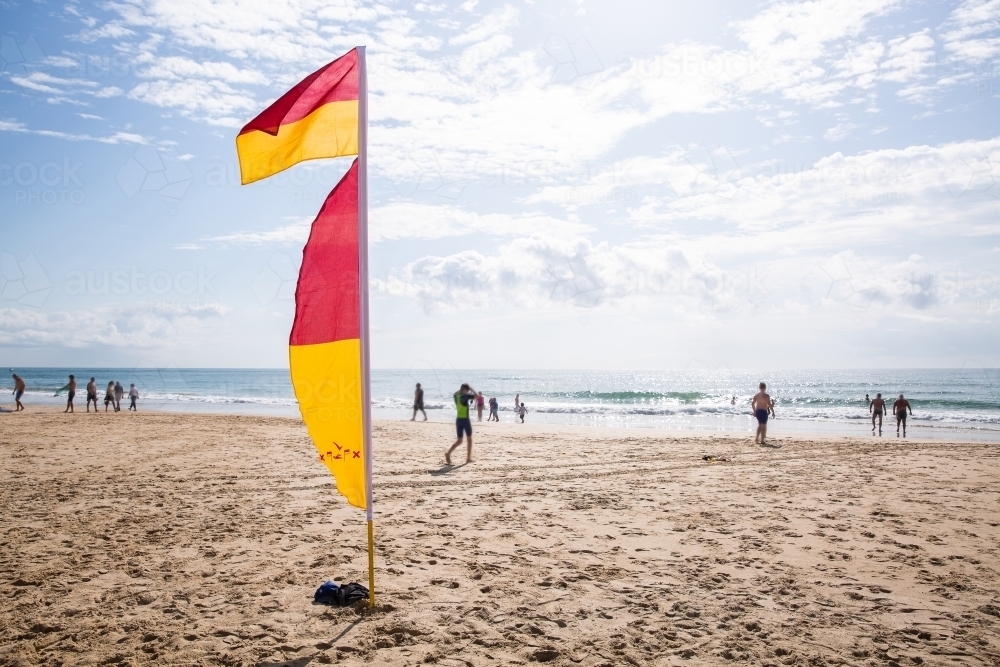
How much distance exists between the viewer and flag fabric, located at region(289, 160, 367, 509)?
4723 mm

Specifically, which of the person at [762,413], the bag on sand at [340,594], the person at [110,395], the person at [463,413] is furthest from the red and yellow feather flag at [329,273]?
the person at [110,395]

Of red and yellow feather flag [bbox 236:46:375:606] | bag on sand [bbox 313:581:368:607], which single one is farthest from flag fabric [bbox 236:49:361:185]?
bag on sand [bbox 313:581:368:607]

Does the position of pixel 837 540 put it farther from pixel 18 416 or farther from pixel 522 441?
pixel 18 416

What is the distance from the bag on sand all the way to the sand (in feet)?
0.36

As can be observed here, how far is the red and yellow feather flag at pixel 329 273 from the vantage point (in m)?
4.70

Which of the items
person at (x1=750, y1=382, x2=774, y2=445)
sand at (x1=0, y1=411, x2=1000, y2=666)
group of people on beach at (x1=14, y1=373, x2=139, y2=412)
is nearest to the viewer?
sand at (x1=0, y1=411, x2=1000, y2=666)

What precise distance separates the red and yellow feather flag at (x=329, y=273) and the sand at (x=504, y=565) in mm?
1236

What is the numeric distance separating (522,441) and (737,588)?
41.0ft

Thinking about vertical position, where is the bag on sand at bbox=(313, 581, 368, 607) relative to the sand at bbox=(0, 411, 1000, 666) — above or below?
above

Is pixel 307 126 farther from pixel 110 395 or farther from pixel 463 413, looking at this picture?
pixel 110 395

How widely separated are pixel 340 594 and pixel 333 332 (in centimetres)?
229

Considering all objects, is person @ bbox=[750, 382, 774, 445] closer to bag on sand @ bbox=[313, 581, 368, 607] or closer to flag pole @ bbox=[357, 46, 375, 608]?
bag on sand @ bbox=[313, 581, 368, 607]

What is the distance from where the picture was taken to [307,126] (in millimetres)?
4777

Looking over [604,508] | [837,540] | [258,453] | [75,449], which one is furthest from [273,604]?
[75,449]
